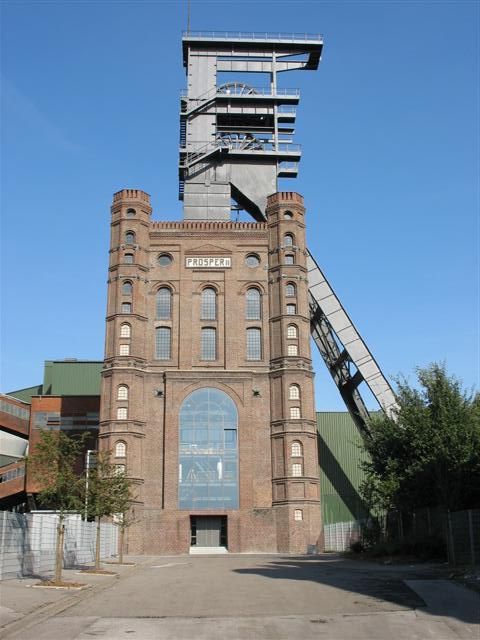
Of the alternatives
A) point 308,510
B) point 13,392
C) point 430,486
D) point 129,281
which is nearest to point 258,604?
point 430,486

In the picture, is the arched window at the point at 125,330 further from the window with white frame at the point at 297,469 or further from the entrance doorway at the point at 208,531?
the window with white frame at the point at 297,469

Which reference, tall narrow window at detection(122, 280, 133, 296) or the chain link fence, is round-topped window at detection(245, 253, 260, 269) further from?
the chain link fence

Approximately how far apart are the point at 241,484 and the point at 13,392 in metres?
36.1

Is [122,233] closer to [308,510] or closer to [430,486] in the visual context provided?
[308,510]

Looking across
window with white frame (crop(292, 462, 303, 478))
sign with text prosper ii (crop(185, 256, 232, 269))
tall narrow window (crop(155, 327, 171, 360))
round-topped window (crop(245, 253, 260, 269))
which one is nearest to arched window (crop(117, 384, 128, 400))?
tall narrow window (crop(155, 327, 171, 360))

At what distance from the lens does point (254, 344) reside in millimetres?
50812

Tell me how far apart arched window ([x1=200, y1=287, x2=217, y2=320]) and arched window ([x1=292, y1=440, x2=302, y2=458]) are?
34.3ft

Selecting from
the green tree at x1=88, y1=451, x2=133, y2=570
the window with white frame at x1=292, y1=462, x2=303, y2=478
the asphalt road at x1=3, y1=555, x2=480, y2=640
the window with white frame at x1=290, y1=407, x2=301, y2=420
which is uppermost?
the window with white frame at x1=290, y1=407, x2=301, y2=420

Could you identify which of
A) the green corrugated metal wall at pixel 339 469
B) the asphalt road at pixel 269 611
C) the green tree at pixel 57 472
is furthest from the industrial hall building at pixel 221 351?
the asphalt road at pixel 269 611

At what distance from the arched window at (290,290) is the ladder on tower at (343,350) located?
349 centimetres

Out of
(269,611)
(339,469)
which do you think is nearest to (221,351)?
(339,469)

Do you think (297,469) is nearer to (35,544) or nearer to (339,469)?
→ (339,469)

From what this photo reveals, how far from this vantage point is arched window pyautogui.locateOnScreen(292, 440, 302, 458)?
154 ft

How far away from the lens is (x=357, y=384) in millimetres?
54062
